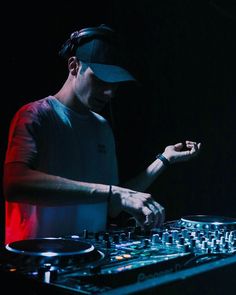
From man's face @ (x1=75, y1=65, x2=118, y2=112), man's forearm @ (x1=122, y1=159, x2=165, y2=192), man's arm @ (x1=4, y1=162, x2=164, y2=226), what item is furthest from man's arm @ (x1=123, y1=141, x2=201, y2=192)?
man's arm @ (x1=4, y1=162, x2=164, y2=226)

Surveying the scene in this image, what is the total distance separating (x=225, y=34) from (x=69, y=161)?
205cm

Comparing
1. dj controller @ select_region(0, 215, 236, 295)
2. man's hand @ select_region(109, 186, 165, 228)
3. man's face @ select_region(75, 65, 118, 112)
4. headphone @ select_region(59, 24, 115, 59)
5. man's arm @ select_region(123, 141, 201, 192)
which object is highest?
headphone @ select_region(59, 24, 115, 59)

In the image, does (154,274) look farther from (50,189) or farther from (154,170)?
(154,170)

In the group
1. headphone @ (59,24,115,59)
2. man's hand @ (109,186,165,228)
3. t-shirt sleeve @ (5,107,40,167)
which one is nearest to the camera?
man's hand @ (109,186,165,228)

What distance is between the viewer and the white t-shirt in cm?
171

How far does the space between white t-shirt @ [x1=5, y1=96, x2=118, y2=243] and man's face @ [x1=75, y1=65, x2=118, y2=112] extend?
0.32 ft

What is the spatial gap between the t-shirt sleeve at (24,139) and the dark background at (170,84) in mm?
649

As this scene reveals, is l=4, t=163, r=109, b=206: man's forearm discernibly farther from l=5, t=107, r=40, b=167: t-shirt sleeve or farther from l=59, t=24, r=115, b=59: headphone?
l=59, t=24, r=115, b=59: headphone

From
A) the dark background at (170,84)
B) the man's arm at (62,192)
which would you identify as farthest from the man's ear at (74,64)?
the man's arm at (62,192)

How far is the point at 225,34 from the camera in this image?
11.3ft

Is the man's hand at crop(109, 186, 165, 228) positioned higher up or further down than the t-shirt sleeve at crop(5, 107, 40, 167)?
further down

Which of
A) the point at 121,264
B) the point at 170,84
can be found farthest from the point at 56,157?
the point at 170,84

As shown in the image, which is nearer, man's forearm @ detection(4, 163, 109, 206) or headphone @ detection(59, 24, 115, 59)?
man's forearm @ detection(4, 163, 109, 206)

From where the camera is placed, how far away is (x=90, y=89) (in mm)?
1942
